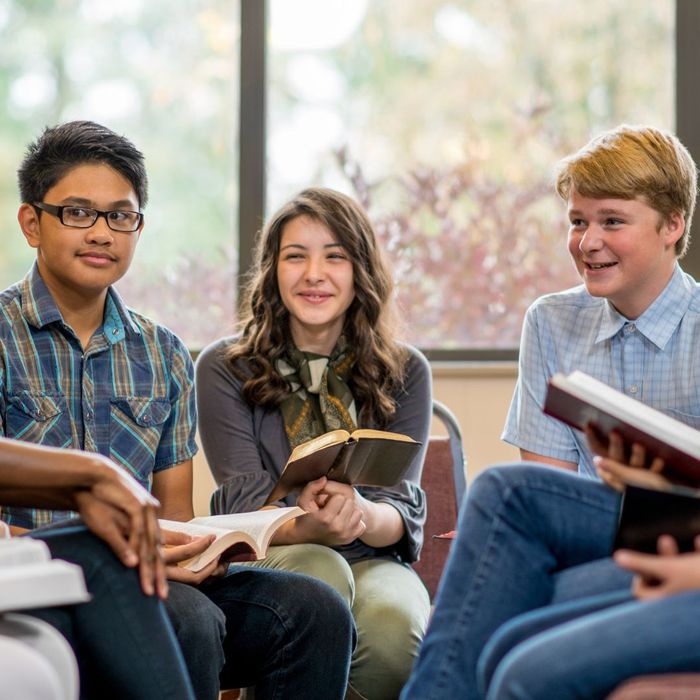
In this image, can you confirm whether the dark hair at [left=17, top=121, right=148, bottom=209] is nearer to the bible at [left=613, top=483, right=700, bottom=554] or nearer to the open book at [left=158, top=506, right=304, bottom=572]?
the open book at [left=158, top=506, right=304, bottom=572]

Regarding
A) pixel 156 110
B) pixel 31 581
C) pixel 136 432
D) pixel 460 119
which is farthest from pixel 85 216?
pixel 460 119

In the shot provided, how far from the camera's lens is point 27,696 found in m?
1.15

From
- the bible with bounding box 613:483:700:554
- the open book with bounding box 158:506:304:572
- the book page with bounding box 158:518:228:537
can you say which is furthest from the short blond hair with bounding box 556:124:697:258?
the book page with bounding box 158:518:228:537

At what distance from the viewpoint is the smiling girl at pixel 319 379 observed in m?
2.22

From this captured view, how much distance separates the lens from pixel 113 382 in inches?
81.3

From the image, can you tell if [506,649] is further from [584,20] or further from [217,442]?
[584,20]

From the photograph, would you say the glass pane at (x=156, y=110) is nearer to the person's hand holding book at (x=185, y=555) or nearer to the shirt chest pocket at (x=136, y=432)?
the shirt chest pocket at (x=136, y=432)

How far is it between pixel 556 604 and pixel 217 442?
97 centimetres

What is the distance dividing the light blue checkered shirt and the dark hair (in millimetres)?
882

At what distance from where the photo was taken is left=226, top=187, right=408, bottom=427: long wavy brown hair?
2.34 metres

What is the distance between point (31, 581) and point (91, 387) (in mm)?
878

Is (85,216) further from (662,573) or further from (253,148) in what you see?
(253,148)

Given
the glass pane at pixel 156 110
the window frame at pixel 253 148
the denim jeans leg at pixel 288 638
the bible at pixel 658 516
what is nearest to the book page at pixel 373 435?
the denim jeans leg at pixel 288 638

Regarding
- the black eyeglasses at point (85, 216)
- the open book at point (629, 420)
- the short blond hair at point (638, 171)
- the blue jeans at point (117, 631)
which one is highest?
the short blond hair at point (638, 171)
